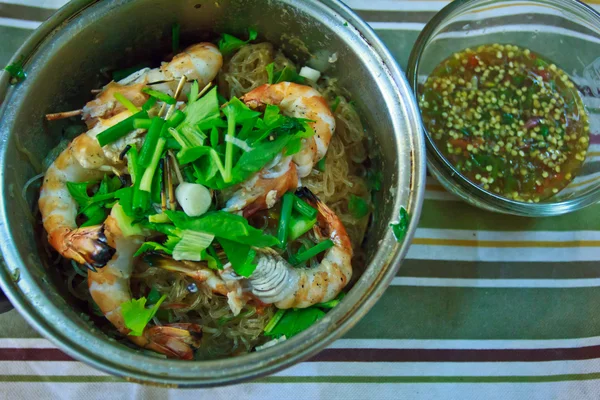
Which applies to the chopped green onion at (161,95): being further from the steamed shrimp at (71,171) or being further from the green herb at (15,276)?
the green herb at (15,276)

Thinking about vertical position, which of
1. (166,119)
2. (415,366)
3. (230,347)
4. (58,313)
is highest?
(166,119)

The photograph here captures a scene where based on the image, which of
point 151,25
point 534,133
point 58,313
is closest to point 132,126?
point 151,25

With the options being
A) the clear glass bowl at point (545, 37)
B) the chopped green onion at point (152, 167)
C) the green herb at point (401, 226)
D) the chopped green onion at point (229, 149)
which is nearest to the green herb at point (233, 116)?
the chopped green onion at point (229, 149)

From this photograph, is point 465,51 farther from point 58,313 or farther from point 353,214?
point 58,313

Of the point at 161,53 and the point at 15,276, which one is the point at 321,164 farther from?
the point at 15,276

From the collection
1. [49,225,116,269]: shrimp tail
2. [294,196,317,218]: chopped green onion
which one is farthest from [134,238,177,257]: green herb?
[294,196,317,218]: chopped green onion

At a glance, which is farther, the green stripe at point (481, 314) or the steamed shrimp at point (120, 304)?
the green stripe at point (481, 314)

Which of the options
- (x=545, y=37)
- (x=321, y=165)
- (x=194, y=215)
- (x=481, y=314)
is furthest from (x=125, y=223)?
(x=545, y=37)
